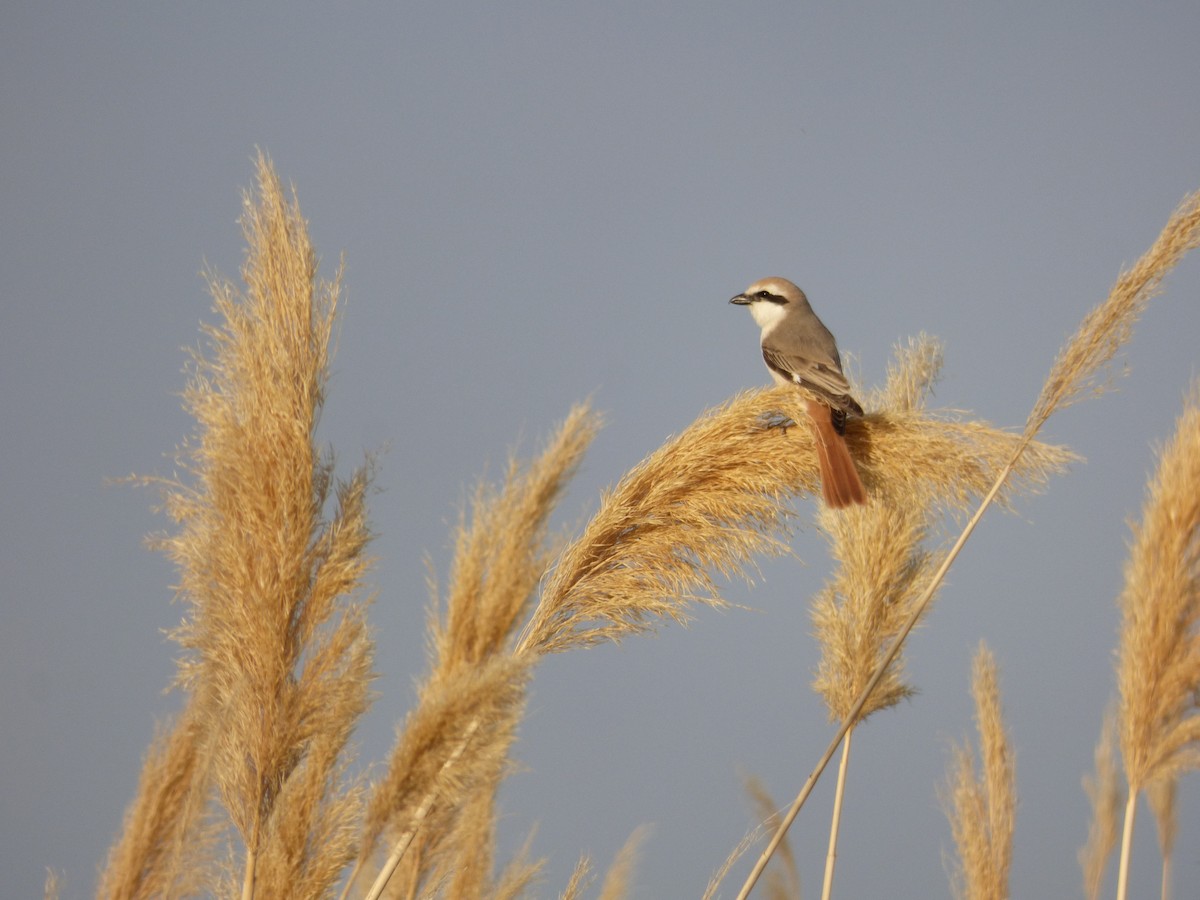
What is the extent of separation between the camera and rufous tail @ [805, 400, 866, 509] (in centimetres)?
237

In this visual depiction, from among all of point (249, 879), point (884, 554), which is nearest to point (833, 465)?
point (884, 554)

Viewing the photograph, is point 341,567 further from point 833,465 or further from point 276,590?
point 833,465

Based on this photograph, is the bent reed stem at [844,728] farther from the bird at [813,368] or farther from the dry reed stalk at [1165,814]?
the dry reed stalk at [1165,814]

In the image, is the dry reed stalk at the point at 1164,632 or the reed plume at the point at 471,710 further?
the dry reed stalk at the point at 1164,632

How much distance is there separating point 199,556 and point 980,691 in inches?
88.5

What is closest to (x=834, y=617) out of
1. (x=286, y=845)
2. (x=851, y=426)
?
(x=851, y=426)

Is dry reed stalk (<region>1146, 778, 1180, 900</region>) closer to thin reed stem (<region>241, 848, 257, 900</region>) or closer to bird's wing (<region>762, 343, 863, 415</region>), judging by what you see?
bird's wing (<region>762, 343, 863, 415</region>)

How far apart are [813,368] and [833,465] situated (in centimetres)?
80

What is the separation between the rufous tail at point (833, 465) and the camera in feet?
7.76

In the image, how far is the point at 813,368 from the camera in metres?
3.13

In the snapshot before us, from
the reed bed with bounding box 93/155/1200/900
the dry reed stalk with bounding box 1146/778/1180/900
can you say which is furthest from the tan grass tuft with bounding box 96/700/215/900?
the dry reed stalk with bounding box 1146/778/1180/900

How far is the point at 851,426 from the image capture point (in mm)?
2691

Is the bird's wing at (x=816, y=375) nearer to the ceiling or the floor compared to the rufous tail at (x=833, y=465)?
nearer to the ceiling

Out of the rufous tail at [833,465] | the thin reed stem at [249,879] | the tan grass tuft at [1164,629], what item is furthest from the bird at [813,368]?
the thin reed stem at [249,879]
